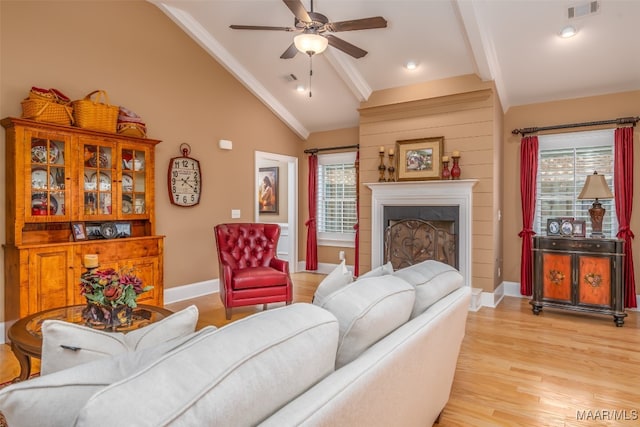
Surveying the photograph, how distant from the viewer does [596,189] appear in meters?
4.11

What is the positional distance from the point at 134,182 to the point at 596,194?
511cm

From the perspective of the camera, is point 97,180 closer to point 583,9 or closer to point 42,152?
point 42,152

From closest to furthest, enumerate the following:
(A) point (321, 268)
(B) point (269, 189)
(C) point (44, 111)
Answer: (C) point (44, 111) < (A) point (321, 268) < (B) point (269, 189)

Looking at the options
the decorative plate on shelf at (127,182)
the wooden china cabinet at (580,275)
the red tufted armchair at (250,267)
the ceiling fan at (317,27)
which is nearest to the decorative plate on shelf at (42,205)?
the decorative plate on shelf at (127,182)

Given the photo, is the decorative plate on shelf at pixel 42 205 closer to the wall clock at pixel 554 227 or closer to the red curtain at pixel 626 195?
the wall clock at pixel 554 227

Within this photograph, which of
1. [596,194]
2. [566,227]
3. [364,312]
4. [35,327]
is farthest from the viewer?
[566,227]

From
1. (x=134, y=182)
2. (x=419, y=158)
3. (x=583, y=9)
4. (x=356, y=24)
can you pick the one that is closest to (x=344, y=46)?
(x=356, y=24)

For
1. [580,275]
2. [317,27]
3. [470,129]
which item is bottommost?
[580,275]

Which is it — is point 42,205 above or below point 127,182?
below

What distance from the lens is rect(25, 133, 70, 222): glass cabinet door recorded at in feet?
10.9

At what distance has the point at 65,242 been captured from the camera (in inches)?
142

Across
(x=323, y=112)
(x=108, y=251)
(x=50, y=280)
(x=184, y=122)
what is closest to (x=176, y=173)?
(x=184, y=122)

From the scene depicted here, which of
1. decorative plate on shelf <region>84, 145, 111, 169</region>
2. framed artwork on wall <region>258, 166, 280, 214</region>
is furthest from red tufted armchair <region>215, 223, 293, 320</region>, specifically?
framed artwork on wall <region>258, 166, 280, 214</region>

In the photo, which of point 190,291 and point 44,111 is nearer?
point 44,111
